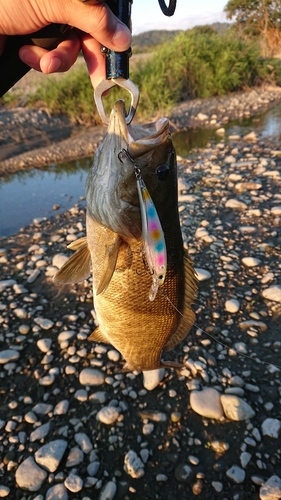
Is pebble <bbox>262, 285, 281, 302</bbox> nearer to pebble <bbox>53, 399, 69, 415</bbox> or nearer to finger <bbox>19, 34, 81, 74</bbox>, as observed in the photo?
pebble <bbox>53, 399, 69, 415</bbox>

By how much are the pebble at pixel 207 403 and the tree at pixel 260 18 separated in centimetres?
2732

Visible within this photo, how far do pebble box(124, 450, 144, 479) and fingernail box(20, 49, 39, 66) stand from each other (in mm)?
2867

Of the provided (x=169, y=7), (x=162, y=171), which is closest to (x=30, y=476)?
(x=162, y=171)

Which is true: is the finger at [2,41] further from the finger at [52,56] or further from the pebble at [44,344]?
the pebble at [44,344]

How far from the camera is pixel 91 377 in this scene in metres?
3.23

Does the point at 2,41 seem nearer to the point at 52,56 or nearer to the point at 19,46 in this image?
the point at 19,46

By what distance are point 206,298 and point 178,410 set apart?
1443 mm

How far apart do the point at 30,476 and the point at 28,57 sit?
2886 mm

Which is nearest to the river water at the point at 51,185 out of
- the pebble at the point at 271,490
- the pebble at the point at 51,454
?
the pebble at the point at 51,454

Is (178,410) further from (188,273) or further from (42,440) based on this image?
(188,273)

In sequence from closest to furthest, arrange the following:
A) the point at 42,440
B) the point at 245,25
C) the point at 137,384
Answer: the point at 42,440, the point at 137,384, the point at 245,25

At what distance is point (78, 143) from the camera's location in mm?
11133

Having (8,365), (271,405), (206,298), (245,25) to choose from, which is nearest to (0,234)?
(8,365)

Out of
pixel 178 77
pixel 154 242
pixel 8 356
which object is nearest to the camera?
pixel 154 242
